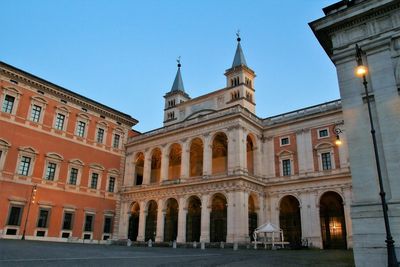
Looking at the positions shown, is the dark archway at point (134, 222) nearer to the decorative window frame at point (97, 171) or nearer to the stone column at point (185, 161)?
the decorative window frame at point (97, 171)

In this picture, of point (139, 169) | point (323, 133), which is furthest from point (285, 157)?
point (139, 169)

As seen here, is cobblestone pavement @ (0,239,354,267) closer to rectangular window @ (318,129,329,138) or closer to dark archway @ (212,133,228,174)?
rectangular window @ (318,129,329,138)

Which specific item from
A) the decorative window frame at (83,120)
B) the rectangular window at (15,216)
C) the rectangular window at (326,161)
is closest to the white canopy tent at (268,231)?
the rectangular window at (326,161)

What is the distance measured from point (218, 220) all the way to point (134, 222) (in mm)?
11463

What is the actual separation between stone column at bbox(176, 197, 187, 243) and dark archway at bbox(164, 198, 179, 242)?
104 inches

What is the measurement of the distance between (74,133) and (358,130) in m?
29.9

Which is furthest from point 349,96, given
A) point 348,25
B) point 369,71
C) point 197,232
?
point 197,232

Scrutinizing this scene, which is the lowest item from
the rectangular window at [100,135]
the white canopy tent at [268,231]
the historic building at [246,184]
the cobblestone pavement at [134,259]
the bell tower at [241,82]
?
the cobblestone pavement at [134,259]

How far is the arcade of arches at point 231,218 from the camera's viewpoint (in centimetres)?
2936

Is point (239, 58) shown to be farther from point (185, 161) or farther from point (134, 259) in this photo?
point (134, 259)

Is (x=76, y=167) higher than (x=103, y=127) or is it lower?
lower

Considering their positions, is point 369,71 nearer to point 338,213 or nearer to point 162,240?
point 338,213

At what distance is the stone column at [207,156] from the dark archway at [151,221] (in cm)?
853

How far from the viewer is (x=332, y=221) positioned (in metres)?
31.6
